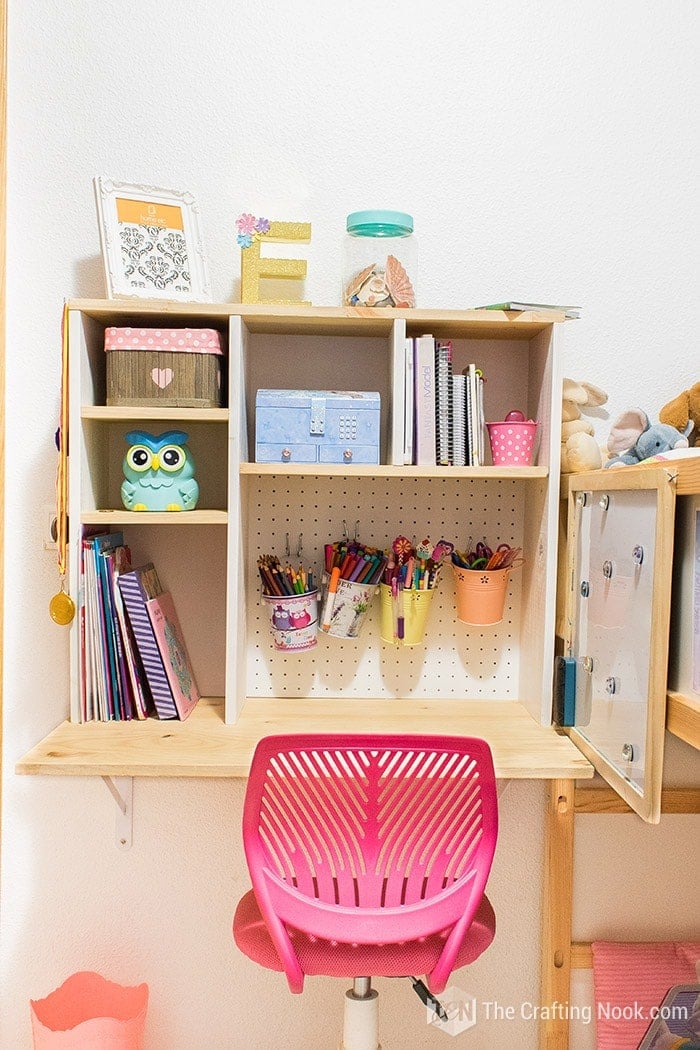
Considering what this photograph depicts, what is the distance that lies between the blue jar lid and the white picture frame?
302 mm

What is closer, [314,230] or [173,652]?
[173,652]

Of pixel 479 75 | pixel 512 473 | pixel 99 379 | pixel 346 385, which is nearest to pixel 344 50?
pixel 479 75

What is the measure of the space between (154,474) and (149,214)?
0.49 metres

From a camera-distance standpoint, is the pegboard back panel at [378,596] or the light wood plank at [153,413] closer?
the light wood plank at [153,413]

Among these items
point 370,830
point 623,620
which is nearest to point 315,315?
point 623,620

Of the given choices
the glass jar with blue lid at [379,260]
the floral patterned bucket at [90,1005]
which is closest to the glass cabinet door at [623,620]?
the glass jar with blue lid at [379,260]

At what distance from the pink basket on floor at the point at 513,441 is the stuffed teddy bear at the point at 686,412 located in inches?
11.3

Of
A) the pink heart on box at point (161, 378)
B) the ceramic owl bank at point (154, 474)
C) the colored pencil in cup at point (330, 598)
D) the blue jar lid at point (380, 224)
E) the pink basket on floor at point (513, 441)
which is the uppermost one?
the blue jar lid at point (380, 224)

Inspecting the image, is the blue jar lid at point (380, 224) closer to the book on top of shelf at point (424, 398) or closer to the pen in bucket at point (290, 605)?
the book on top of shelf at point (424, 398)

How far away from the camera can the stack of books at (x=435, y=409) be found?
158cm

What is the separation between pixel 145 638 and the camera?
5.21 ft

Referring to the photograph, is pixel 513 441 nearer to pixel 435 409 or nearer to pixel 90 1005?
pixel 435 409

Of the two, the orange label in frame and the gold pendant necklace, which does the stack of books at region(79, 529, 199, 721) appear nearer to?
the gold pendant necklace

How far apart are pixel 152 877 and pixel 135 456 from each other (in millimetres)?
898
